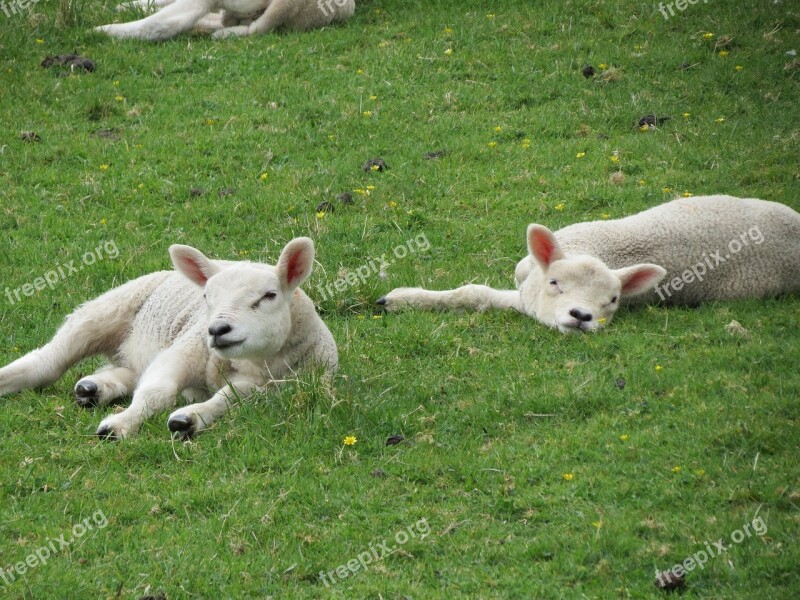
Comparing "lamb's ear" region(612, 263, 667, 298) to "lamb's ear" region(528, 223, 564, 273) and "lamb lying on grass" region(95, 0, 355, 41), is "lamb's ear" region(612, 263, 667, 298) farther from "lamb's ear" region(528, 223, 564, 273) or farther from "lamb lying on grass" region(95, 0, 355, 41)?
"lamb lying on grass" region(95, 0, 355, 41)

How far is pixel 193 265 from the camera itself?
8.30m

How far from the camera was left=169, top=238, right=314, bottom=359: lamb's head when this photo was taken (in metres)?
7.63

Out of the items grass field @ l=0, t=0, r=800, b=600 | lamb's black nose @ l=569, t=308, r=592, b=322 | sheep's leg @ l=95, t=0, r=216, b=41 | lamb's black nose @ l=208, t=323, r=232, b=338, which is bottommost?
lamb's black nose @ l=569, t=308, r=592, b=322

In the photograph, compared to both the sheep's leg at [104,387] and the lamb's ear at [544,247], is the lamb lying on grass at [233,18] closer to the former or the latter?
the lamb's ear at [544,247]

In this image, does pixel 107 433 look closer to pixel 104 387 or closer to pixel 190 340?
pixel 104 387

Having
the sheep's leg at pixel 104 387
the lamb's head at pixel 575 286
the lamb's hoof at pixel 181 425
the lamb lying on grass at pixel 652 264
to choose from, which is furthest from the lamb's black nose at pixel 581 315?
the sheep's leg at pixel 104 387

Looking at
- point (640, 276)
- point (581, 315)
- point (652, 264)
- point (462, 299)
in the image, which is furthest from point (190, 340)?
point (652, 264)

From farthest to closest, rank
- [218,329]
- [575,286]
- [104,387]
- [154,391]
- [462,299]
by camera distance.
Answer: [462,299], [575,286], [104,387], [154,391], [218,329]

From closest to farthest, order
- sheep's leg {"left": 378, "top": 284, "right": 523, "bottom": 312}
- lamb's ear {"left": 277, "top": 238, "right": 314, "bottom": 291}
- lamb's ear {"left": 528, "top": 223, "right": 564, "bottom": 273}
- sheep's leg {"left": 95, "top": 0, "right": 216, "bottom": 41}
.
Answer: lamb's ear {"left": 277, "top": 238, "right": 314, "bottom": 291} → lamb's ear {"left": 528, "top": 223, "right": 564, "bottom": 273} → sheep's leg {"left": 378, "top": 284, "right": 523, "bottom": 312} → sheep's leg {"left": 95, "top": 0, "right": 216, "bottom": 41}

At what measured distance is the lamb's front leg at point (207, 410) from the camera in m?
7.65

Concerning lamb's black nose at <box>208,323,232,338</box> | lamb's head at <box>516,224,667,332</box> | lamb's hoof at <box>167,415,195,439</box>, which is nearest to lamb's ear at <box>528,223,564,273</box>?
lamb's head at <box>516,224,667,332</box>

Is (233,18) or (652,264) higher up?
(233,18)

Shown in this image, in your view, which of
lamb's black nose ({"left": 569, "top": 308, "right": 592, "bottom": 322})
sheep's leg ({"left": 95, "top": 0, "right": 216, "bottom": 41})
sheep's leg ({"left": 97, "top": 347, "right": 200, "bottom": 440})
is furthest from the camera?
sheep's leg ({"left": 95, "top": 0, "right": 216, "bottom": 41})

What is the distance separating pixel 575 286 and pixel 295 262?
2564 mm
